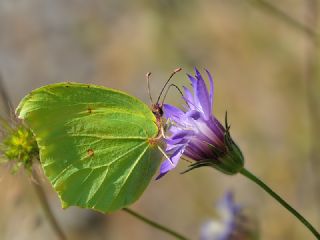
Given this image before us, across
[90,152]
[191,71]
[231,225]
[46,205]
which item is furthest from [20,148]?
[191,71]

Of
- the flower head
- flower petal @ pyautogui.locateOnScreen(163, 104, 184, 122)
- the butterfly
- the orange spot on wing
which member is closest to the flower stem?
the flower head

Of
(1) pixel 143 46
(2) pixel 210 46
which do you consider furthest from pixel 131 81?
(2) pixel 210 46

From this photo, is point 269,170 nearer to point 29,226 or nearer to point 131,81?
point 131,81

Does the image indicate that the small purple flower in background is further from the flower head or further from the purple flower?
the flower head

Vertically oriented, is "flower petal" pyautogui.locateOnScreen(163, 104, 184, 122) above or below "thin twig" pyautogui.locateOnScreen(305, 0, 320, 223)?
above

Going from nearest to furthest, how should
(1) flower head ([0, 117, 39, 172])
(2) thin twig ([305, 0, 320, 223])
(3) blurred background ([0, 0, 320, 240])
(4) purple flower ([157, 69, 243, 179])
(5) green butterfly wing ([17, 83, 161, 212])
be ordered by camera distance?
(4) purple flower ([157, 69, 243, 179])
(5) green butterfly wing ([17, 83, 161, 212])
(1) flower head ([0, 117, 39, 172])
(2) thin twig ([305, 0, 320, 223])
(3) blurred background ([0, 0, 320, 240])

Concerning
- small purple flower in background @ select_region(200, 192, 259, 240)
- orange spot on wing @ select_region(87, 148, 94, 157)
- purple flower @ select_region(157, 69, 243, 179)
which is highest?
purple flower @ select_region(157, 69, 243, 179)
